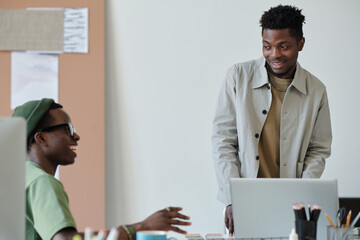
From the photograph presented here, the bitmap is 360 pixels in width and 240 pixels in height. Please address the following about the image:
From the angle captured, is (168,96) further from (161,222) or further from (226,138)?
(161,222)

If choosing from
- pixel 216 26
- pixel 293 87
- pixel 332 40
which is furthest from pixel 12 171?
pixel 332 40

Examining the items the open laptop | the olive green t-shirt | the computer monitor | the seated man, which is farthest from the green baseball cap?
the olive green t-shirt

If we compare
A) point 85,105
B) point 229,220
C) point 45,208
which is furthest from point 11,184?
point 85,105

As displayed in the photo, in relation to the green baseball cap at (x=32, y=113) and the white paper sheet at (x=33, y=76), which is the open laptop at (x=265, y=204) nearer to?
the green baseball cap at (x=32, y=113)

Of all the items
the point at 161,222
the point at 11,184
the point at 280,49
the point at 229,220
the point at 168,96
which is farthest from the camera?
the point at 168,96

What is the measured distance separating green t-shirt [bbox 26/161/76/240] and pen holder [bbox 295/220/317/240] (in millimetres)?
732

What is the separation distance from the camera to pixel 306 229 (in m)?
1.90

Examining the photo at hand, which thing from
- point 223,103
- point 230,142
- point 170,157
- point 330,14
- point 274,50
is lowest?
point 170,157

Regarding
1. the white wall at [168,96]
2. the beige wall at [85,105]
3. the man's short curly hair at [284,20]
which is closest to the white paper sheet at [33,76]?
the beige wall at [85,105]

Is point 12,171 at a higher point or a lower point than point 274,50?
lower

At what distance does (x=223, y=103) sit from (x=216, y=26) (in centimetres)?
140

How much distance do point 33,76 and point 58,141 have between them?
6.82 feet

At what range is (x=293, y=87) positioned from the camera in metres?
3.04

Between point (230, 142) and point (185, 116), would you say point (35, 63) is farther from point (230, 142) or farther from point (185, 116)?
point (230, 142)
